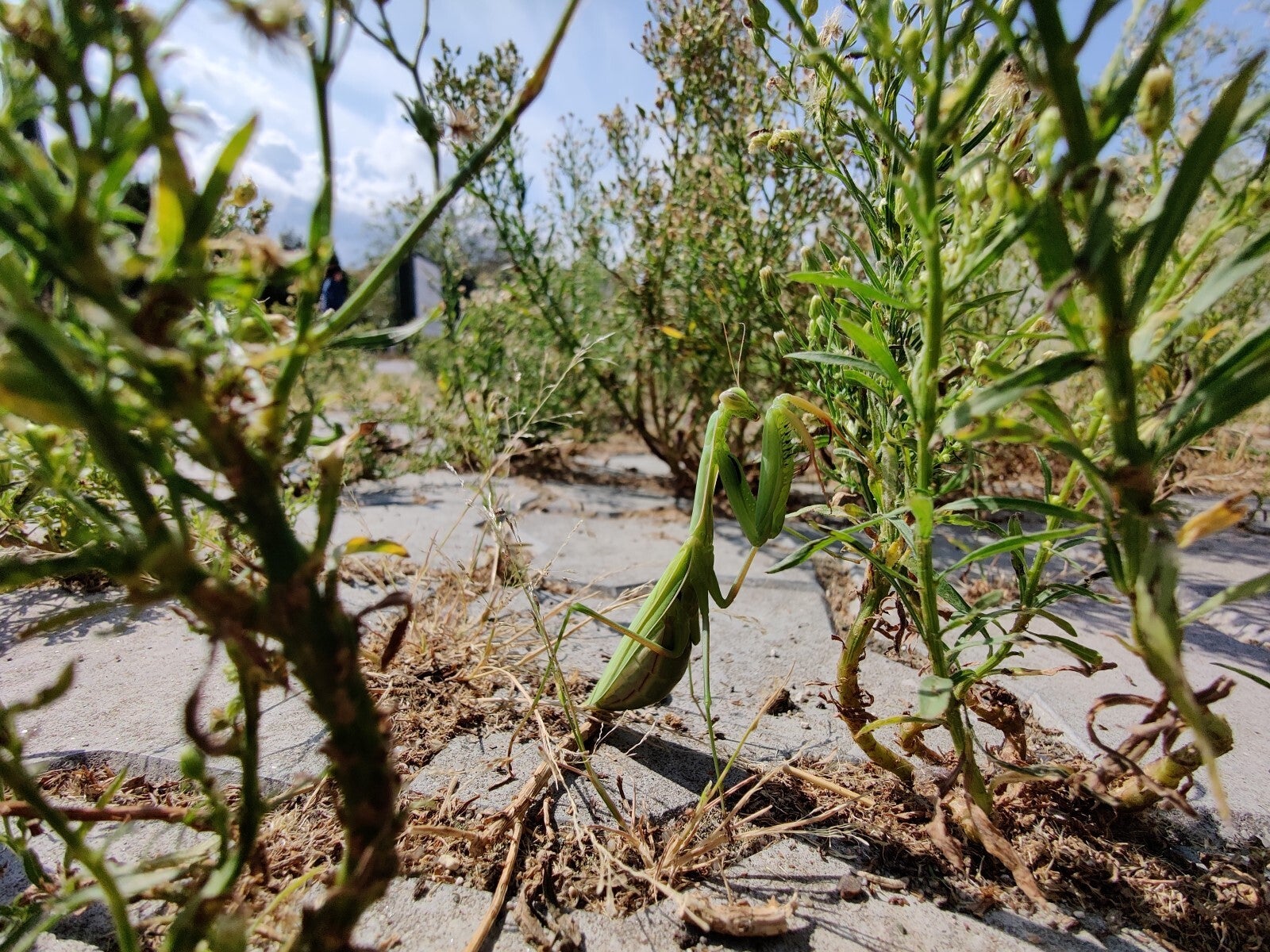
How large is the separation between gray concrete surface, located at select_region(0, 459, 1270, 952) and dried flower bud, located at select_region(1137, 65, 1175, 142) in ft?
1.02

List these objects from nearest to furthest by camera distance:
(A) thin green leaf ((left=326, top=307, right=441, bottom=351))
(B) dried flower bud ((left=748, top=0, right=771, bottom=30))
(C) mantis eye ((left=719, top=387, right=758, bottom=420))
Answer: (A) thin green leaf ((left=326, top=307, right=441, bottom=351))
(B) dried flower bud ((left=748, top=0, right=771, bottom=30))
(C) mantis eye ((left=719, top=387, right=758, bottom=420))

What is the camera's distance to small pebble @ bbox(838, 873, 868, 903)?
71 cm

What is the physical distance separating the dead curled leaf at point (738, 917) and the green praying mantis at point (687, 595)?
277 mm

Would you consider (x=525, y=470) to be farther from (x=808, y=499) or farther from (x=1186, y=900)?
(x=1186, y=900)

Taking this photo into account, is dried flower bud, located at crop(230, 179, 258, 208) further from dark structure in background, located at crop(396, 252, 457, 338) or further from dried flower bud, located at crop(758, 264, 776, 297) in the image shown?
dried flower bud, located at crop(758, 264, 776, 297)

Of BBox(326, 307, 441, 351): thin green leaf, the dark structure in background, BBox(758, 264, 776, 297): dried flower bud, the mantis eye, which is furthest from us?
the dark structure in background

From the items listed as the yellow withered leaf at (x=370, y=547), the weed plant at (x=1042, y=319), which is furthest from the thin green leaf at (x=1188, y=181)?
the yellow withered leaf at (x=370, y=547)

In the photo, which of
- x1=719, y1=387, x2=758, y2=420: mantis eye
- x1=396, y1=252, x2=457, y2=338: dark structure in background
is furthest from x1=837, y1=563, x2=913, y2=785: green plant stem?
x1=396, y1=252, x2=457, y2=338: dark structure in background

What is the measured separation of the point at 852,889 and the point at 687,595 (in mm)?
362

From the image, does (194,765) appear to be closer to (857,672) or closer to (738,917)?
(738,917)

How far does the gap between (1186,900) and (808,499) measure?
188cm

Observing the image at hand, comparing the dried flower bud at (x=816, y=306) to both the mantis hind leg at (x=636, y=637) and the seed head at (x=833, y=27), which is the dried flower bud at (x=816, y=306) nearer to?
the seed head at (x=833, y=27)

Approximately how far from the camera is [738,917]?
2.13ft

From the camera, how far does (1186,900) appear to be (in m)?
0.69
